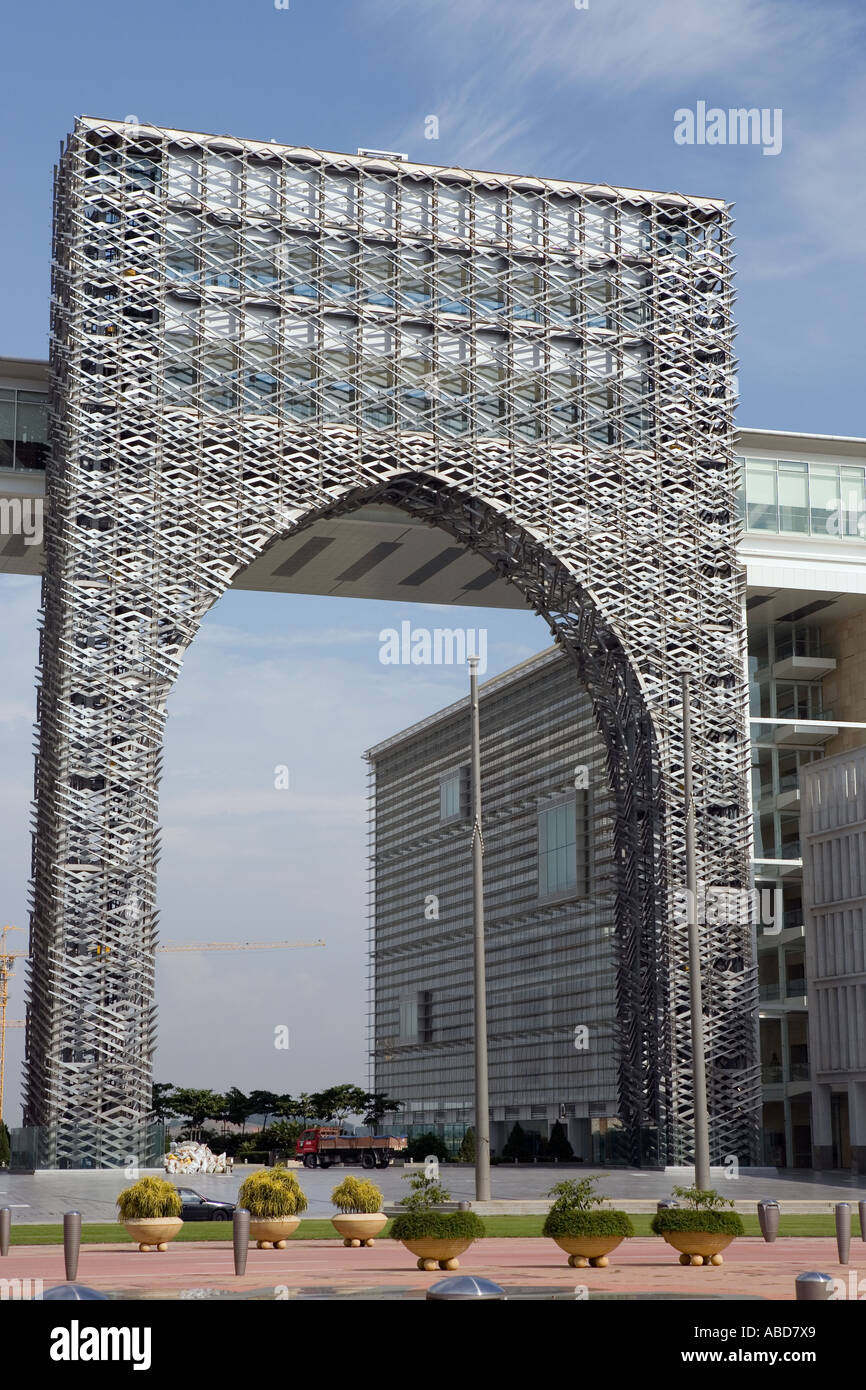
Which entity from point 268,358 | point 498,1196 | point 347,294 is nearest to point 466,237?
point 347,294

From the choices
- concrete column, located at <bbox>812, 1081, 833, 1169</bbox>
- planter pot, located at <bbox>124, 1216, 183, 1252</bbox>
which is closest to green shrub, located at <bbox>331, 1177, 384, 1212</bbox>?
planter pot, located at <bbox>124, 1216, 183, 1252</bbox>

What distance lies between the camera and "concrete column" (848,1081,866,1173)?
4994 centimetres

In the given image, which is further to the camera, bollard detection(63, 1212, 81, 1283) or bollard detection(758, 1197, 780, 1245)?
bollard detection(758, 1197, 780, 1245)

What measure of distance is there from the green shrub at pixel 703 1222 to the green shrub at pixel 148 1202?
6847 millimetres

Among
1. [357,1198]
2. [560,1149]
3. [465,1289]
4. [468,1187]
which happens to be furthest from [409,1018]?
[465,1289]

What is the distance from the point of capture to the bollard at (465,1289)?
1274cm

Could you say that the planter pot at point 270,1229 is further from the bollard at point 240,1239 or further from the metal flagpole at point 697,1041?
the metal flagpole at point 697,1041

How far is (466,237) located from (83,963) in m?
21.8

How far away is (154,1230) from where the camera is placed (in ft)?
75.5

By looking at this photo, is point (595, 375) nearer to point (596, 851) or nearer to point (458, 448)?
point (458, 448)

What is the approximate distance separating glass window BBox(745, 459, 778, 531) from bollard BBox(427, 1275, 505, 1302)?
4161 centimetres

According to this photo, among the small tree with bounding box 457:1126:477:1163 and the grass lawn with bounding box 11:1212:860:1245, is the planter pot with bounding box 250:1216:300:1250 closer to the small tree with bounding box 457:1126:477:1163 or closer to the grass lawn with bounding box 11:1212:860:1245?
the grass lawn with bounding box 11:1212:860:1245

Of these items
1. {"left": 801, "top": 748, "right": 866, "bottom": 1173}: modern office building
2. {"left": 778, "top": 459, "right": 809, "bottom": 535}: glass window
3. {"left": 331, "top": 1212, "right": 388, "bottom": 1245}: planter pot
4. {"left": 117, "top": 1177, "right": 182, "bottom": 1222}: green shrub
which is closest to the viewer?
{"left": 117, "top": 1177, "right": 182, "bottom": 1222}: green shrub
